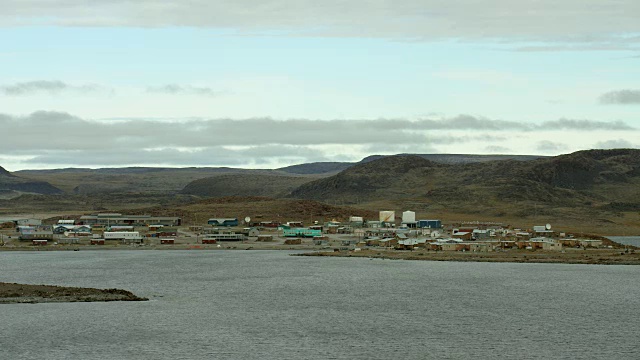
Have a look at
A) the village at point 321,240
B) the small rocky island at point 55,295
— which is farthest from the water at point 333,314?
the village at point 321,240

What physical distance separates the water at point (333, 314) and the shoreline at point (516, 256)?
15.1 ft

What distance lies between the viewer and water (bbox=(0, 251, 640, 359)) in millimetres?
66938

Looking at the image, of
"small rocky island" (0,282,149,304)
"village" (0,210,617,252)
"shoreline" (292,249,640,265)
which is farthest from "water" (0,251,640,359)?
"village" (0,210,617,252)

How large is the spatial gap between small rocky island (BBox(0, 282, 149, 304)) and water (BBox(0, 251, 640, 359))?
4.50 feet

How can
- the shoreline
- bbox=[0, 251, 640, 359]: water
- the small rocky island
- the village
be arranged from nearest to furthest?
bbox=[0, 251, 640, 359]: water, the small rocky island, the shoreline, the village

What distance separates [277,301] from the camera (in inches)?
3745

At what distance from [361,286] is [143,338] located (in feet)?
140

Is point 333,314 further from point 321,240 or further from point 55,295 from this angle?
point 321,240

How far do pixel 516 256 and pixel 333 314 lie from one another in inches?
2746

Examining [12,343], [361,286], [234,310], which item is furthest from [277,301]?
[12,343]

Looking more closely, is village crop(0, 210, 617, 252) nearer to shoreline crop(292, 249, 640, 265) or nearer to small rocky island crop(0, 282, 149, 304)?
shoreline crop(292, 249, 640, 265)

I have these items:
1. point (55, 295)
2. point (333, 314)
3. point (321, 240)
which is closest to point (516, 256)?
point (321, 240)

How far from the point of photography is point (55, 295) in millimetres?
90188

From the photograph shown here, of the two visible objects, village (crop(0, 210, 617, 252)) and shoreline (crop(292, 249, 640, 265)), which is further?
village (crop(0, 210, 617, 252))
